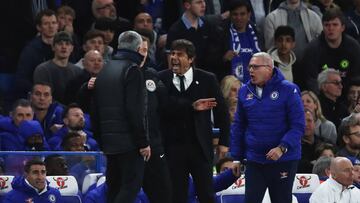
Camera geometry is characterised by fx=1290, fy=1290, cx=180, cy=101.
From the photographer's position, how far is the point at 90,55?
1645 centimetres

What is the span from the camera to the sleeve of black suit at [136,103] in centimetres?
1158

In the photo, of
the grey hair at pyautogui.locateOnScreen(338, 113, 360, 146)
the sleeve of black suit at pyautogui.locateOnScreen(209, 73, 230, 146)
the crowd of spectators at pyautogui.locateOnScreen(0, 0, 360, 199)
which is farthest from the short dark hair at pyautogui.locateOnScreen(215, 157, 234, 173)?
the grey hair at pyautogui.locateOnScreen(338, 113, 360, 146)

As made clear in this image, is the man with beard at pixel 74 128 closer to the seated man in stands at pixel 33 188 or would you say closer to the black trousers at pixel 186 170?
the seated man in stands at pixel 33 188

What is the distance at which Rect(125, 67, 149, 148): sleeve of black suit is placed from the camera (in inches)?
456

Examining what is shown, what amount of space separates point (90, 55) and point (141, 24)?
1430 millimetres

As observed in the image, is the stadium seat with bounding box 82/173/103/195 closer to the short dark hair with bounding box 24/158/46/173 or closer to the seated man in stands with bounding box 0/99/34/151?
the short dark hair with bounding box 24/158/46/173

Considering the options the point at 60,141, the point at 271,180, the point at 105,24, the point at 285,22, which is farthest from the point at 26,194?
the point at 285,22

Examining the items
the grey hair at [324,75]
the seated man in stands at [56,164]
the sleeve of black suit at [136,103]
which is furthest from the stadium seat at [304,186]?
the grey hair at [324,75]

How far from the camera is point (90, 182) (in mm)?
13742

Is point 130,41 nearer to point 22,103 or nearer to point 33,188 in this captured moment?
point 33,188

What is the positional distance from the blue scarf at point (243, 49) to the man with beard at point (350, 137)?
2497mm

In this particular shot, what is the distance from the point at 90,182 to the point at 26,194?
74 centimetres

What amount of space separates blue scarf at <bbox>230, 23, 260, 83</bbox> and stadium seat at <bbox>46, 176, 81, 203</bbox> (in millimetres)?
4642

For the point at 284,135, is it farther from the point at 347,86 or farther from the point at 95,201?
the point at 347,86
